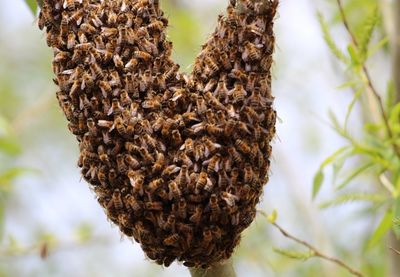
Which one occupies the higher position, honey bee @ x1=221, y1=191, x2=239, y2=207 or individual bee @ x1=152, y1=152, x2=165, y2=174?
individual bee @ x1=152, y1=152, x2=165, y2=174

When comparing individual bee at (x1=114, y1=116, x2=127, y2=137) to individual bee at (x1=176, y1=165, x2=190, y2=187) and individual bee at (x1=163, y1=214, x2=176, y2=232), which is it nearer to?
individual bee at (x1=176, y1=165, x2=190, y2=187)

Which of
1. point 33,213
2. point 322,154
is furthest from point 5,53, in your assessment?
point 322,154

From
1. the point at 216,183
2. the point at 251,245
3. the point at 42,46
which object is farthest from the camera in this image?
the point at 42,46

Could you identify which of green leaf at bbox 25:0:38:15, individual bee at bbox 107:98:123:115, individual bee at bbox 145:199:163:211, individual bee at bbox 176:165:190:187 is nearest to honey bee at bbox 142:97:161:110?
individual bee at bbox 107:98:123:115

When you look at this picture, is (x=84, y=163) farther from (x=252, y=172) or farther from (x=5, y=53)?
→ (x=5, y=53)

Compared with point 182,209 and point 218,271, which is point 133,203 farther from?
point 218,271

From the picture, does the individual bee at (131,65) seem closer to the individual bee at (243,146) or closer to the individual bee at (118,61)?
the individual bee at (118,61)
